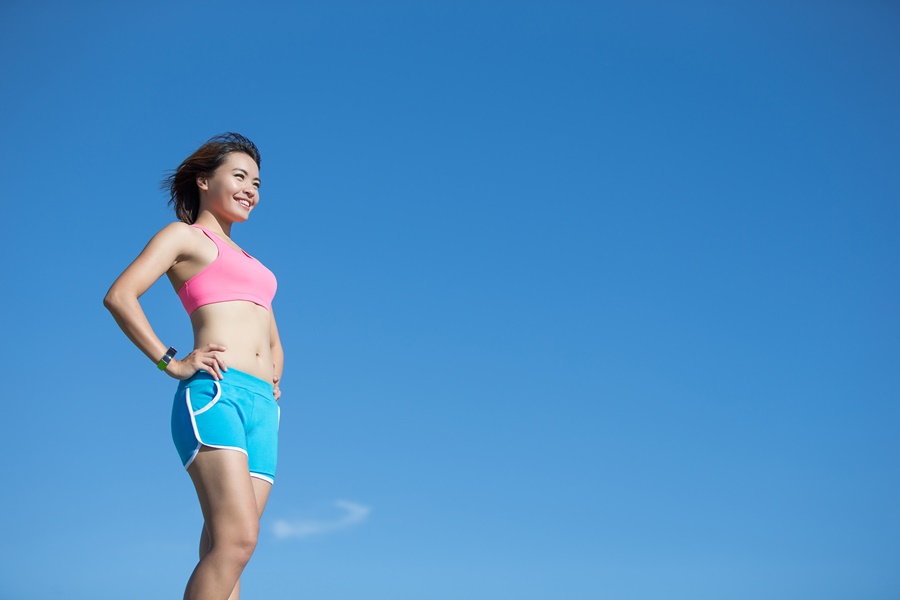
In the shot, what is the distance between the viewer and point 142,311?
14.9 ft

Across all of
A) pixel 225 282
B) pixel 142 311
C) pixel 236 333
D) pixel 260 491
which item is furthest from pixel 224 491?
pixel 225 282

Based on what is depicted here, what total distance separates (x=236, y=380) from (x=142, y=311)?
0.56m

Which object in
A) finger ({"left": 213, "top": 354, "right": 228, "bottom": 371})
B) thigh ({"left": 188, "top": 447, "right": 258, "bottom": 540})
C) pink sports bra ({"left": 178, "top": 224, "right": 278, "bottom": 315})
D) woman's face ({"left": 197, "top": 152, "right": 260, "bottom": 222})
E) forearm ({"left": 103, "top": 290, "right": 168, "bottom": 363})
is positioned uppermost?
woman's face ({"left": 197, "top": 152, "right": 260, "bottom": 222})

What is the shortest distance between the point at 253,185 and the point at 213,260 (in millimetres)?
629

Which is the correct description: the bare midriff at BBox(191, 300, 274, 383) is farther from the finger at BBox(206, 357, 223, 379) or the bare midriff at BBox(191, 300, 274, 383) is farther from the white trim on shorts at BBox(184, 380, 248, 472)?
the white trim on shorts at BBox(184, 380, 248, 472)

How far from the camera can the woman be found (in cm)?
424

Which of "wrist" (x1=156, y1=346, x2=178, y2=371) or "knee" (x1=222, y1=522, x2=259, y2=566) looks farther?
"wrist" (x1=156, y1=346, x2=178, y2=371)

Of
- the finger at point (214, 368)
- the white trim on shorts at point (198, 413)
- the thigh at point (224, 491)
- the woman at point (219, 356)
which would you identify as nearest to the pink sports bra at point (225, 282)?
the woman at point (219, 356)

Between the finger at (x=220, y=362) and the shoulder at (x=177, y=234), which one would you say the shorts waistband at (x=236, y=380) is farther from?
the shoulder at (x=177, y=234)

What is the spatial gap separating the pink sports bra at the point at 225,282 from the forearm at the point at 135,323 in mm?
289

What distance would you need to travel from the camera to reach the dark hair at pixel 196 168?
203 inches

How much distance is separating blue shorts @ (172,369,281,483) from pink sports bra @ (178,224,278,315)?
0.40 meters

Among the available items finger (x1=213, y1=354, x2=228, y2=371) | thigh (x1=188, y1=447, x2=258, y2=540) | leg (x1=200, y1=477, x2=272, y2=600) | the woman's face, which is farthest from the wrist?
the woman's face

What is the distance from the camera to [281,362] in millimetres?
5543
